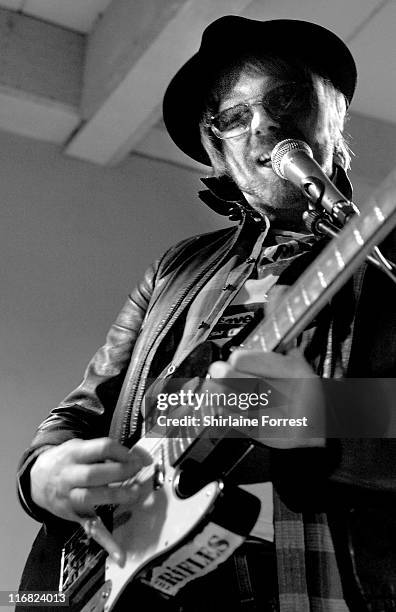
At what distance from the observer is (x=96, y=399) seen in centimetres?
162

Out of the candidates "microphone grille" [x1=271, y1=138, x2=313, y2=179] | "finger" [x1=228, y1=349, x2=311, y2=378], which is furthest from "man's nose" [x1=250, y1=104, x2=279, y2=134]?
"finger" [x1=228, y1=349, x2=311, y2=378]

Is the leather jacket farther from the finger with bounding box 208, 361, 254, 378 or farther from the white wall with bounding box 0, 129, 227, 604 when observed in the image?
the white wall with bounding box 0, 129, 227, 604

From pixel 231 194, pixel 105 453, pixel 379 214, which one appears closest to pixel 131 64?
pixel 231 194

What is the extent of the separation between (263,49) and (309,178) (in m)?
0.61

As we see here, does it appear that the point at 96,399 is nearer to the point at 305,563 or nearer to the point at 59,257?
the point at 305,563

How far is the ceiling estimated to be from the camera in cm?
299

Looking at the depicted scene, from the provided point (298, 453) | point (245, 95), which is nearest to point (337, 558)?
point (298, 453)

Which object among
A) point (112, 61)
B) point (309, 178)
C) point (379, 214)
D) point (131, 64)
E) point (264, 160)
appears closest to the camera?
point (379, 214)

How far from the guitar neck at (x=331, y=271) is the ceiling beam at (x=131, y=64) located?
181 cm

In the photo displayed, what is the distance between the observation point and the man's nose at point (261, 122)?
1.71 m

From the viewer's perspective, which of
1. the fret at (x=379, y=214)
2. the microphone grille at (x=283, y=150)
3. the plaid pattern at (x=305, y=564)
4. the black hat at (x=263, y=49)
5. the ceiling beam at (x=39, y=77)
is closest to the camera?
the fret at (x=379, y=214)

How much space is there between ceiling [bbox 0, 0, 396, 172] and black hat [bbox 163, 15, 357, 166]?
100 centimetres

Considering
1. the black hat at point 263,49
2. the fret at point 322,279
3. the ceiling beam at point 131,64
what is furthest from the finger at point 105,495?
the ceiling beam at point 131,64

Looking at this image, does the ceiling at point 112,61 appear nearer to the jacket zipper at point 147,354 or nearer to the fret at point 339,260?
the jacket zipper at point 147,354
